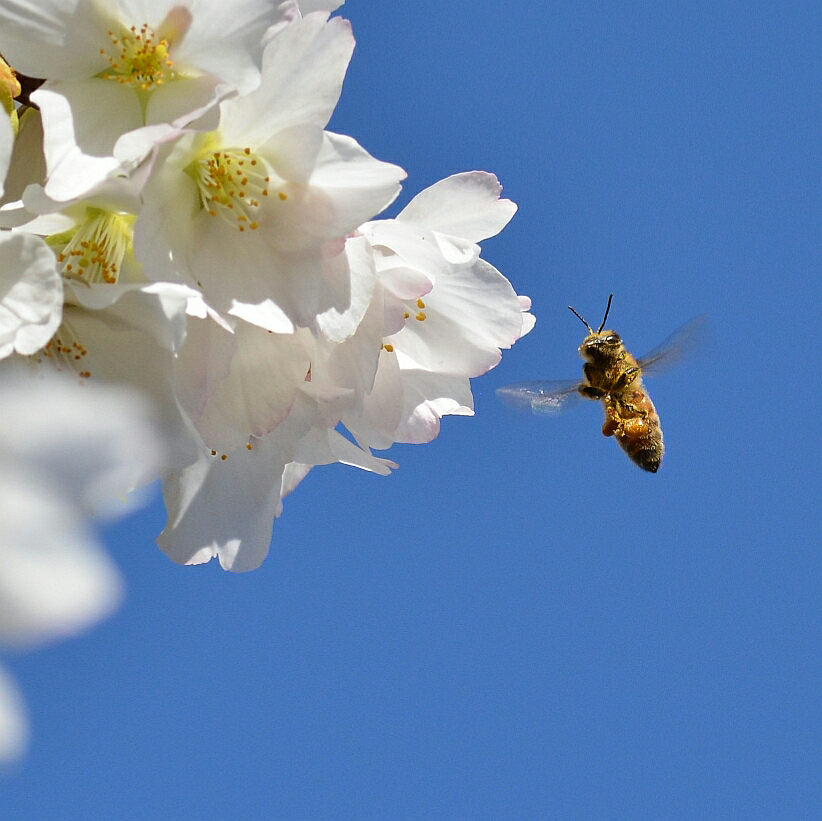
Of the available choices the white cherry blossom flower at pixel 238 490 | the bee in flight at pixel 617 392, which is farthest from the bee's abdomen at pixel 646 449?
the white cherry blossom flower at pixel 238 490

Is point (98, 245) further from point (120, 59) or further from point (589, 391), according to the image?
point (589, 391)

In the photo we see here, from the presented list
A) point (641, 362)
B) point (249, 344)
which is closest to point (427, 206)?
point (249, 344)

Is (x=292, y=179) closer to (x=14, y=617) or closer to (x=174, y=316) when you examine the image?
(x=174, y=316)

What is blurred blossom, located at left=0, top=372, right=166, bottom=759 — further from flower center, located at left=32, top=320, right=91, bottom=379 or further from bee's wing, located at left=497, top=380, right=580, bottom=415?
bee's wing, located at left=497, top=380, right=580, bottom=415

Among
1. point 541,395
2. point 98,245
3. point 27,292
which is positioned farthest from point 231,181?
point 541,395

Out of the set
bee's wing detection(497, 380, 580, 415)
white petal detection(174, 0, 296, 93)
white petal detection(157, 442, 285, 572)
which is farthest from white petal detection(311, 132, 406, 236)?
bee's wing detection(497, 380, 580, 415)

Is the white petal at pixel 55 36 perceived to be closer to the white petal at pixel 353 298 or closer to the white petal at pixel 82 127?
the white petal at pixel 82 127
